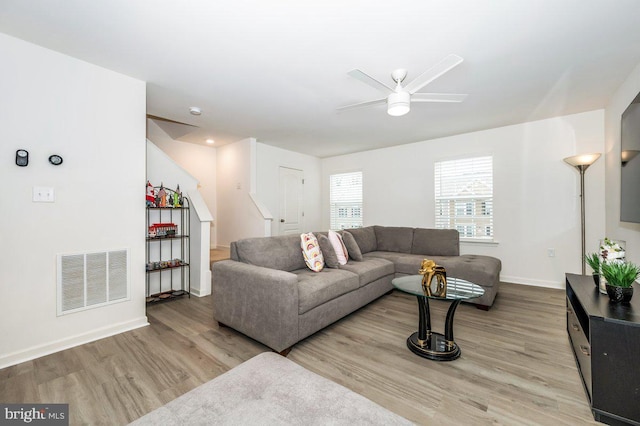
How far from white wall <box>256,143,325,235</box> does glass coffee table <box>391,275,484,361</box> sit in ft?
12.2

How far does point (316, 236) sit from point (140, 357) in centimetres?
202

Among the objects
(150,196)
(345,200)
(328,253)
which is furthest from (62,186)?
(345,200)

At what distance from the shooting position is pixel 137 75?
2.73m

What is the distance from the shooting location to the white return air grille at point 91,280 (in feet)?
7.82

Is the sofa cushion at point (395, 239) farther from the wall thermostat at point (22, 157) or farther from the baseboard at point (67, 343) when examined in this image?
the wall thermostat at point (22, 157)

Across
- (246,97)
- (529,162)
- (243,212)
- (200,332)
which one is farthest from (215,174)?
(529,162)

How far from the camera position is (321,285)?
8.28 ft

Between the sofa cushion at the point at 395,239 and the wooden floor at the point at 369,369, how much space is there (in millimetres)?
1796

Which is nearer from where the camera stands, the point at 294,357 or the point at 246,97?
the point at 294,357

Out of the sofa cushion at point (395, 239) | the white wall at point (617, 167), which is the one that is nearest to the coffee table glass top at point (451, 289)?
the white wall at point (617, 167)

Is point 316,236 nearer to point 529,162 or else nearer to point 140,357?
point 140,357

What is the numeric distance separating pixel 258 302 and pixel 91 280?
5.33 feet

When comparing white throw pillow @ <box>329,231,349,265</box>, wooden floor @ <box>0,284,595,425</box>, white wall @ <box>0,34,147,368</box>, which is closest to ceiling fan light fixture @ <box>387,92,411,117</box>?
white throw pillow @ <box>329,231,349,265</box>

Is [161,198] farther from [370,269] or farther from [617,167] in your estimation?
[617,167]
